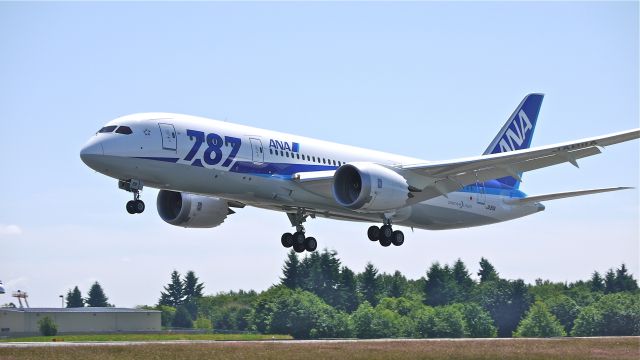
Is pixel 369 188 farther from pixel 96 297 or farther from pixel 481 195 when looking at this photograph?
pixel 96 297

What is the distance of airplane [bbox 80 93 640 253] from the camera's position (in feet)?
128

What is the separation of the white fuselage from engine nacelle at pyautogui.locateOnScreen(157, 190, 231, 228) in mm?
3542

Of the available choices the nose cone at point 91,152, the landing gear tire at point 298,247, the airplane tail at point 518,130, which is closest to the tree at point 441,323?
→ the airplane tail at point 518,130

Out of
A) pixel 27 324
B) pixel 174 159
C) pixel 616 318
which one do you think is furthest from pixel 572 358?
pixel 27 324

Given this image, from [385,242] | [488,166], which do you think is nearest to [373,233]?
[385,242]

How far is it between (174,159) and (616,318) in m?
40.5

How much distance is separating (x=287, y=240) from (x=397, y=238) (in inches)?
209

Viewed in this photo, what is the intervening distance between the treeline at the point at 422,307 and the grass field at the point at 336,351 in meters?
24.6

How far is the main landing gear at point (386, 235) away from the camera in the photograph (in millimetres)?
46375

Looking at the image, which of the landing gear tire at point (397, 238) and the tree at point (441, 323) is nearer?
the landing gear tire at point (397, 238)

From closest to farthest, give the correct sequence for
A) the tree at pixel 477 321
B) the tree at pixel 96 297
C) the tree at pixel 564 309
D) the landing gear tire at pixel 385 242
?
1. the landing gear tire at pixel 385 242
2. the tree at pixel 477 321
3. the tree at pixel 564 309
4. the tree at pixel 96 297

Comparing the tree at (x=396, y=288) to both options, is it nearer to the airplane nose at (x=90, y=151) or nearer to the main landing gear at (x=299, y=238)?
the main landing gear at (x=299, y=238)

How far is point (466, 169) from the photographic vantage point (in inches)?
1698

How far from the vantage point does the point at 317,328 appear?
71.2m
